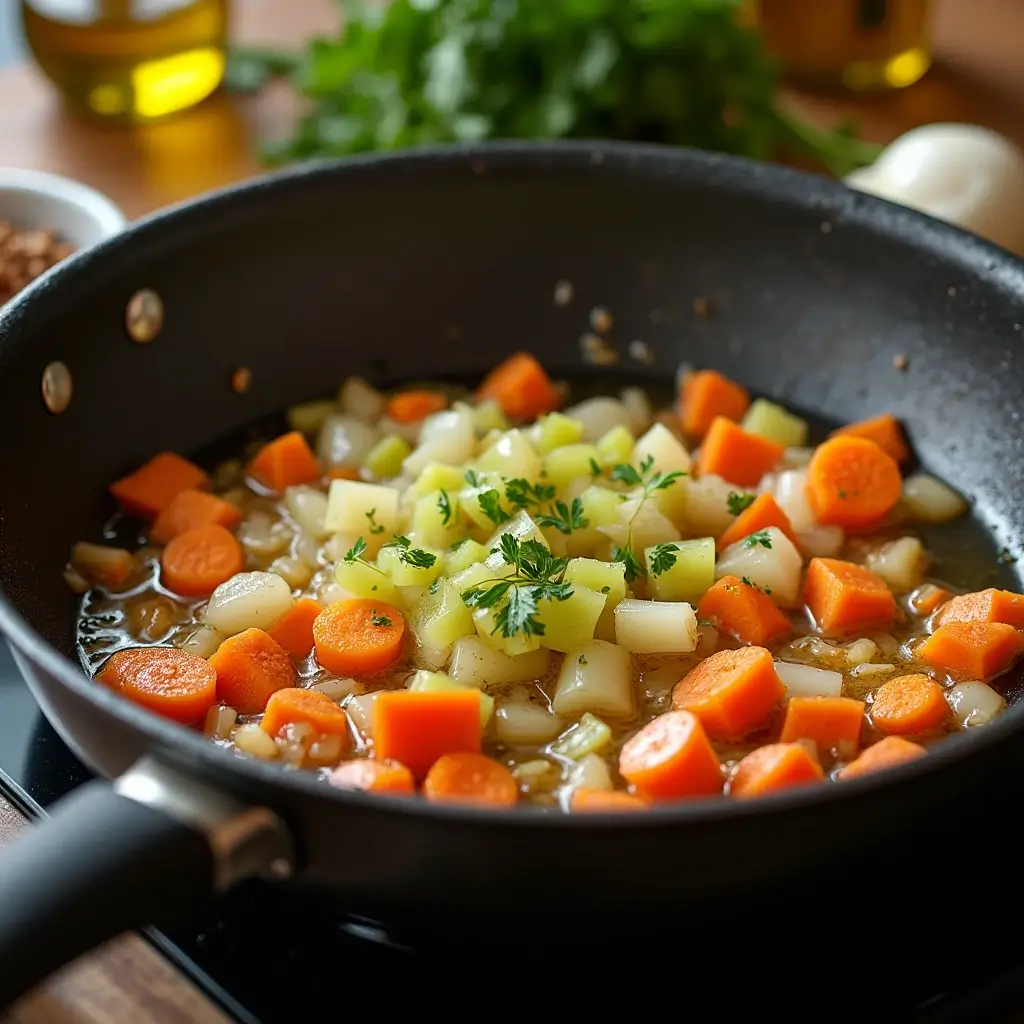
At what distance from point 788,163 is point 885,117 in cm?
29

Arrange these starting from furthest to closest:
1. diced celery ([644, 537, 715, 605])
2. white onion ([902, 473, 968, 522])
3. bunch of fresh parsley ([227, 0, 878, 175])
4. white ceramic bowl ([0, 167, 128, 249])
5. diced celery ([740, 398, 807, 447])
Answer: bunch of fresh parsley ([227, 0, 878, 175]) → white ceramic bowl ([0, 167, 128, 249]) → diced celery ([740, 398, 807, 447]) → white onion ([902, 473, 968, 522]) → diced celery ([644, 537, 715, 605])

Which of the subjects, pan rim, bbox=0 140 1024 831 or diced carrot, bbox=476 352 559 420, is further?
diced carrot, bbox=476 352 559 420

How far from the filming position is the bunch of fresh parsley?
96.0 inches

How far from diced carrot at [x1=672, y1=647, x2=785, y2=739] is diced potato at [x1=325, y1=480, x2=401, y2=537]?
475 mm

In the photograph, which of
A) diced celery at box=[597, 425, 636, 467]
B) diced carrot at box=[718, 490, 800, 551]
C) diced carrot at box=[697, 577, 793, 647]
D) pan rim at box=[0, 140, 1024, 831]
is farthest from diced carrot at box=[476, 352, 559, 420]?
diced carrot at box=[697, 577, 793, 647]

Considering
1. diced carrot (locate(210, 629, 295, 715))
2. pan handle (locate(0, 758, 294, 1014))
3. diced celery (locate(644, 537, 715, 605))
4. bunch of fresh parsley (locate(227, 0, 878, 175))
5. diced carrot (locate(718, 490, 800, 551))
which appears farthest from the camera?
bunch of fresh parsley (locate(227, 0, 878, 175))

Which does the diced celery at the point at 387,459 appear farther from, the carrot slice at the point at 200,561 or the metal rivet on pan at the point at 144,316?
the metal rivet on pan at the point at 144,316

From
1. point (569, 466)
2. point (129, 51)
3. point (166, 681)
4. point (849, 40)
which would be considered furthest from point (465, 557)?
point (849, 40)

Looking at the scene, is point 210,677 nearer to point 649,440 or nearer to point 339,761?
point 339,761

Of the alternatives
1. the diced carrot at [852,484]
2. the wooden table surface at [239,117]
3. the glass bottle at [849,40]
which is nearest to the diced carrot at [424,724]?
the diced carrot at [852,484]

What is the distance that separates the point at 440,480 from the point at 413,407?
32 centimetres

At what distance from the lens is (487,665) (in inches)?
63.1

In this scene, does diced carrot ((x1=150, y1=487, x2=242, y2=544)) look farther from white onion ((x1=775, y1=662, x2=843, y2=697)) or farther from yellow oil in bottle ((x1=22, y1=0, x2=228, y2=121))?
yellow oil in bottle ((x1=22, y1=0, x2=228, y2=121))

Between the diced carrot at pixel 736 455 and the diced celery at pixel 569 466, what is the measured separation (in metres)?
0.19
